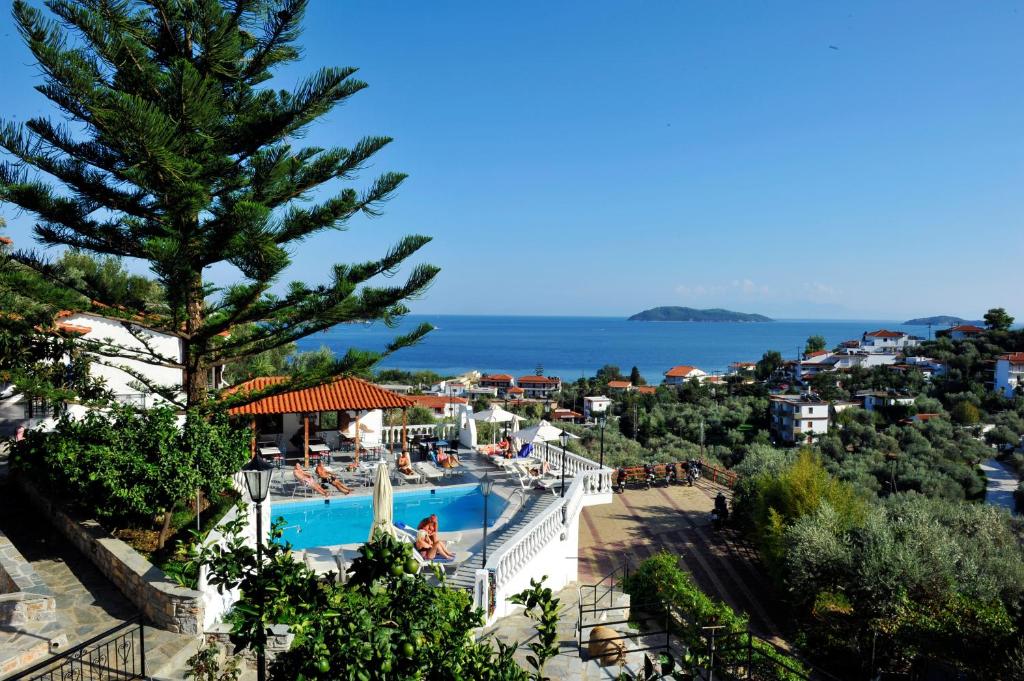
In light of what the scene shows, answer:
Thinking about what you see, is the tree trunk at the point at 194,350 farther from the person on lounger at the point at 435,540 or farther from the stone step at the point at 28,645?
the person on lounger at the point at 435,540

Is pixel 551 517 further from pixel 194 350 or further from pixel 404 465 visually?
pixel 194 350

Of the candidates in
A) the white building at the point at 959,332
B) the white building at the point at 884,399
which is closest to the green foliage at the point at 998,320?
the white building at the point at 959,332

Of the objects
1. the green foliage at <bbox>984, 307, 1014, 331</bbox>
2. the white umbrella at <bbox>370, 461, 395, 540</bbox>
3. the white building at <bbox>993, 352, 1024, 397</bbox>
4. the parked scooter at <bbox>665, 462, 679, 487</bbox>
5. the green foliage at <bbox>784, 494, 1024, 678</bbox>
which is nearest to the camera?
the green foliage at <bbox>784, 494, 1024, 678</bbox>

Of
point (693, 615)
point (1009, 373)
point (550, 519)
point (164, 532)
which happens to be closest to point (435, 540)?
point (550, 519)

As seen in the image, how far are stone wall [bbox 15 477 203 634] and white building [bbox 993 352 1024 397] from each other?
2342 inches

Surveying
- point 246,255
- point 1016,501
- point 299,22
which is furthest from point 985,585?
point 1016,501

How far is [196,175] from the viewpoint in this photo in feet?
24.3

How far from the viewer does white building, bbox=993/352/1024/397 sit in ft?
167

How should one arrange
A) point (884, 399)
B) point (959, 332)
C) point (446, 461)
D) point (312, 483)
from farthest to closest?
point (959, 332), point (884, 399), point (446, 461), point (312, 483)

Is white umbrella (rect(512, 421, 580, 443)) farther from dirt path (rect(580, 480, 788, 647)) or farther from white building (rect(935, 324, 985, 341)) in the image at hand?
white building (rect(935, 324, 985, 341))

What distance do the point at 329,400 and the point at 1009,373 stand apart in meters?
57.6

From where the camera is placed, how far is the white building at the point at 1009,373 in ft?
167

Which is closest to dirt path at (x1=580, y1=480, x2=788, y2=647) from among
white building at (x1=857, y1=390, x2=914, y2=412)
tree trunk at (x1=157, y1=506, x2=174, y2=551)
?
tree trunk at (x1=157, y1=506, x2=174, y2=551)

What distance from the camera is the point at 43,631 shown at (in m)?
5.44
